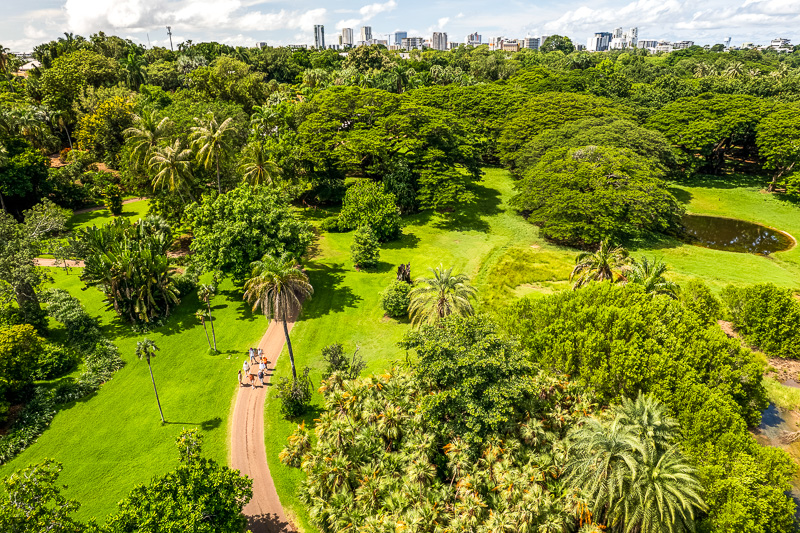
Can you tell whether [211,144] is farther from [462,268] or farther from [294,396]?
[294,396]

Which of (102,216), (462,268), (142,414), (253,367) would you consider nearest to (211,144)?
(102,216)

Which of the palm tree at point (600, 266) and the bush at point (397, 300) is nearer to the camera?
the palm tree at point (600, 266)

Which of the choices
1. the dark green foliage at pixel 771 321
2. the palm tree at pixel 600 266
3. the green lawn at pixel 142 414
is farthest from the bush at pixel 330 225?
the dark green foliage at pixel 771 321

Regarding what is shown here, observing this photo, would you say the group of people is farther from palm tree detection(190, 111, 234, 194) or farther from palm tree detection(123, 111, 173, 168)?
palm tree detection(123, 111, 173, 168)

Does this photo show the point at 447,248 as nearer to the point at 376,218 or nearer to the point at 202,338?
the point at 376,218

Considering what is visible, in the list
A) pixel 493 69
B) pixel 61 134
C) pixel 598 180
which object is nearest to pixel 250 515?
pixel 598 180

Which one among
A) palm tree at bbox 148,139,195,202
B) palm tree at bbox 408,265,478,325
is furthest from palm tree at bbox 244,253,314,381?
palm tree at bbox 148,139,195,202

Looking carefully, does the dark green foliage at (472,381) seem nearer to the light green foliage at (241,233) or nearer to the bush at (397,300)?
the bush at (397,300)
